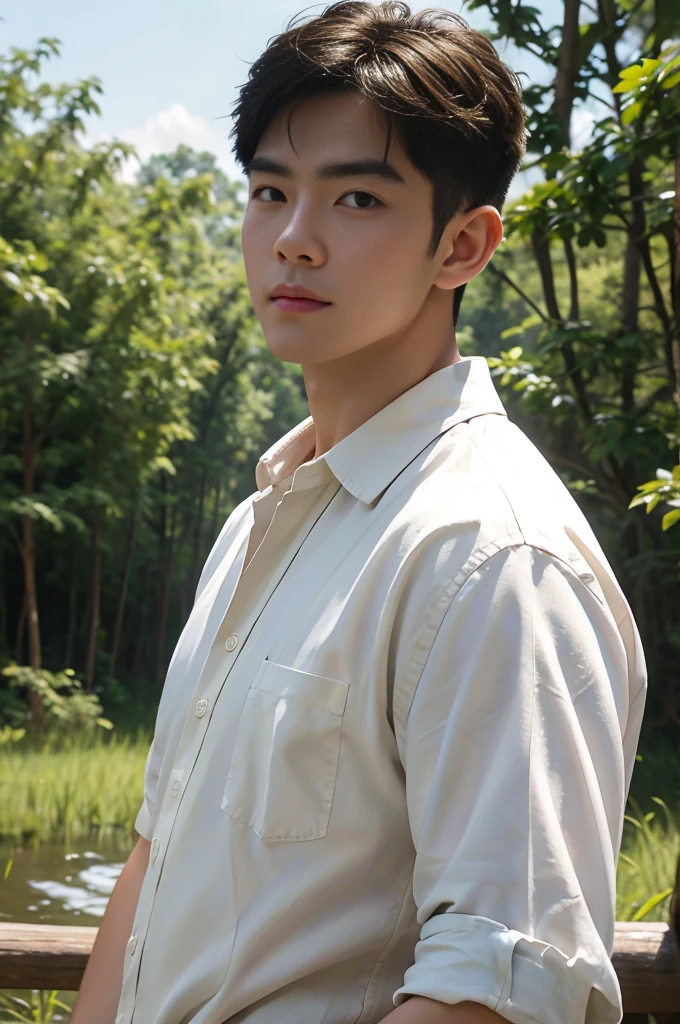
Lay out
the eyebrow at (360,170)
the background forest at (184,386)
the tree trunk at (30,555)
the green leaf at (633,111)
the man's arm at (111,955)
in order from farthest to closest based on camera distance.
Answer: the tree trunk at (30,555)
the background forest at (184,386)
the green leaf at (633,111)
the man's arm at (111,955)
the eyebrow at (360,170)

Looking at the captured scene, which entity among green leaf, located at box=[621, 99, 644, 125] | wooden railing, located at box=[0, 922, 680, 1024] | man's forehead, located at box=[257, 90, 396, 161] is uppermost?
green leaf, located at box=[621, 99, 644, 125]

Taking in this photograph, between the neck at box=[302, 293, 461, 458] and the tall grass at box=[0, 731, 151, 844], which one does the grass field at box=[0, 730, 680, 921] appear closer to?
the tall grass at box=[0, 731, 151, 844]

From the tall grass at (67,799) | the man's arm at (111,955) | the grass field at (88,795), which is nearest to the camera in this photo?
the man's arm at (111,955)

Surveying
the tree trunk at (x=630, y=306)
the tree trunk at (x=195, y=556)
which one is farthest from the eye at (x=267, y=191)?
the tree trunk at (x=195, y=556)

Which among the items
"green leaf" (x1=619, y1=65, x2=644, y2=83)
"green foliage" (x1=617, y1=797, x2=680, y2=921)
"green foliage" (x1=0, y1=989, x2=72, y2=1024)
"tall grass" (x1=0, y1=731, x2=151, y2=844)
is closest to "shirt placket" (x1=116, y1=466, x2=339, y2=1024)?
"green leaf" (x1=619, y1=65, x2=644, y2=83)

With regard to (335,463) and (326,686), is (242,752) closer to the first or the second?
(326,686)

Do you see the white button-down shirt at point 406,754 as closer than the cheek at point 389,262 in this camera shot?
Yes

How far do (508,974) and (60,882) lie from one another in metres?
3.73

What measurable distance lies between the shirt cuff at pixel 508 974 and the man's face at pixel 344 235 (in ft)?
1.65

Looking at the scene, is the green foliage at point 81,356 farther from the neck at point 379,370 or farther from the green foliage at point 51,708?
the neck at point 379,370

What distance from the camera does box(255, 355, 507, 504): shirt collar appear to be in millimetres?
883

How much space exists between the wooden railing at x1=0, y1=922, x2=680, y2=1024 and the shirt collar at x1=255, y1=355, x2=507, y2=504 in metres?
1.04

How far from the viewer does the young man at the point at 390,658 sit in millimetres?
672

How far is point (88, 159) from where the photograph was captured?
6.94 meters
